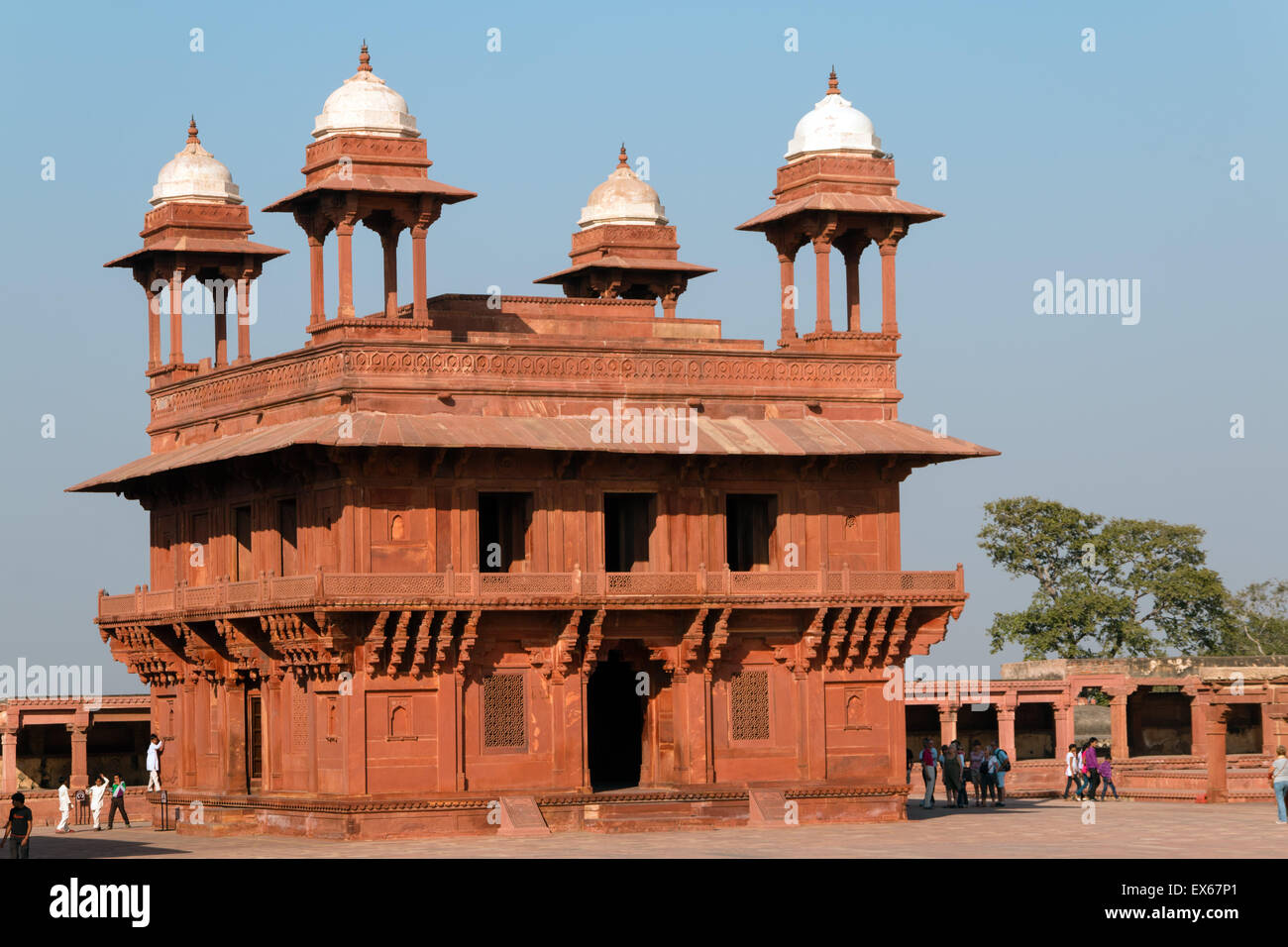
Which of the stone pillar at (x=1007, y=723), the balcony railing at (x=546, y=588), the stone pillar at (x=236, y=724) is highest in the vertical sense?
the balcony railing at (x=546, y=588)

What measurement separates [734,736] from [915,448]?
232 inches

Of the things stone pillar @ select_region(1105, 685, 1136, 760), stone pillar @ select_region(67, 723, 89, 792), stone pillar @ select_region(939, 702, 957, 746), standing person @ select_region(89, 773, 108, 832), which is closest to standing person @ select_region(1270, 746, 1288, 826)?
standing person @ select_region(89, 773, 108, 832)

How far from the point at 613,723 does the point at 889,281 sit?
31.4 ft

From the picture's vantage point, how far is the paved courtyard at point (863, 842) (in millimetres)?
36594

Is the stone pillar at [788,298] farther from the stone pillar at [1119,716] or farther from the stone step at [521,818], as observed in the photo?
the stone pillar at [1119,716]

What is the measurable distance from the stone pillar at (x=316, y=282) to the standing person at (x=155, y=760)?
1052 cm

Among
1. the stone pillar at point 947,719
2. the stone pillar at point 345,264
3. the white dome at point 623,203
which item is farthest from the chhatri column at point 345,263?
the stone pillar at point 947,719

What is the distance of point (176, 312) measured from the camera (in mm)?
49406

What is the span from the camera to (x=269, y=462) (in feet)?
141

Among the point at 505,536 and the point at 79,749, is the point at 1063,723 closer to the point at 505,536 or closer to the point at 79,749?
the point at 79,749

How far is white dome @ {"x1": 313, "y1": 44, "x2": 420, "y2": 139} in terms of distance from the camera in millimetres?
43125

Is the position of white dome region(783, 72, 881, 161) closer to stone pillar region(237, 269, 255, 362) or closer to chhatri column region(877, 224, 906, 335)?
chhatri column region(877, 224, 906, 335)

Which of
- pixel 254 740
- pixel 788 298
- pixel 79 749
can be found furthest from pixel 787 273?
pixel 79 749
